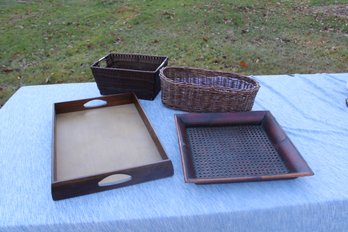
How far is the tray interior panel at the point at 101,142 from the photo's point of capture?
79 centimetres

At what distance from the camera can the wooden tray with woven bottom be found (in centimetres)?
79

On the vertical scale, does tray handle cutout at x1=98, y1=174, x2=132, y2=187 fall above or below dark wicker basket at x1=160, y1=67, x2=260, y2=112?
below

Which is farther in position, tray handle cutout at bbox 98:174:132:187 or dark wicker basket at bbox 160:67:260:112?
dark wicker basket at bbox 160:67:260:112

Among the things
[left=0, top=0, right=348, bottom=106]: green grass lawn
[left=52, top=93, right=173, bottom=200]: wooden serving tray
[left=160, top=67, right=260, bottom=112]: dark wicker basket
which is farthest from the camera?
[left=0, top=0, right=348, bottom=106]: green grass lawn

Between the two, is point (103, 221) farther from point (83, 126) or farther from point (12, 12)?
point (12, 12)

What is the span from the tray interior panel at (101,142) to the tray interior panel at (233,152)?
128 mm

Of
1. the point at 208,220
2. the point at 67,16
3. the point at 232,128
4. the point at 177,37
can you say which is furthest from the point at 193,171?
the point at 67,16

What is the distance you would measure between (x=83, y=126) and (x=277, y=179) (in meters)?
0.58

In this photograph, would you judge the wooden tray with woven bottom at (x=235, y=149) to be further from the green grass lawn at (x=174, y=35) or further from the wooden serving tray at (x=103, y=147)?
the green grass lawn at (x=174, y=35)

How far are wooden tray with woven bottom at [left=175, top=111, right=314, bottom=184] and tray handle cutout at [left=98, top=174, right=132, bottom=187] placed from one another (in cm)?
14

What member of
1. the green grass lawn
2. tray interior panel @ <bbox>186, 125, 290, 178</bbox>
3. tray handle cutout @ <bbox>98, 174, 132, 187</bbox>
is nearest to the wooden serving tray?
tray handle cutout @ <bbox>98, 174, 132, 187</bbox>

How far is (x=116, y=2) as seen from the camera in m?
4.35

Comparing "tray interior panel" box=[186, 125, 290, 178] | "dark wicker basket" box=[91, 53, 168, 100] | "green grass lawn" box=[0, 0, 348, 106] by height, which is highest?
"dark wicker basket" box=[91, 53, 168, 100]

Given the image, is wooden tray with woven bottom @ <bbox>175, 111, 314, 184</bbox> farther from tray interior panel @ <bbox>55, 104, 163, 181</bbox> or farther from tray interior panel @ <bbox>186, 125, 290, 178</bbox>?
tray interior panel @ <bbox>55, 104, 163, 181</bbox>
